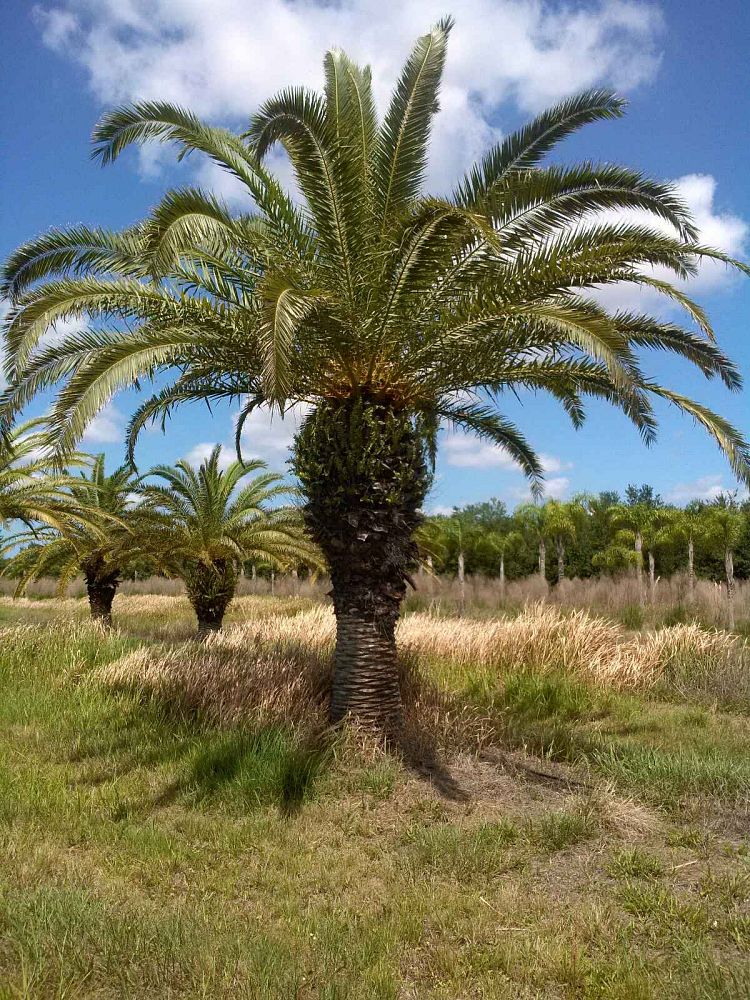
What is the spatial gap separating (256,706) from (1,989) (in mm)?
4373

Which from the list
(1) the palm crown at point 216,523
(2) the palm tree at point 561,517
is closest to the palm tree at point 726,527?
(2) the palm tree at point 561,517

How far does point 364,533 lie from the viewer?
721 cm

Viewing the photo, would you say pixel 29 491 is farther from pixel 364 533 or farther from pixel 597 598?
pixel 597 598

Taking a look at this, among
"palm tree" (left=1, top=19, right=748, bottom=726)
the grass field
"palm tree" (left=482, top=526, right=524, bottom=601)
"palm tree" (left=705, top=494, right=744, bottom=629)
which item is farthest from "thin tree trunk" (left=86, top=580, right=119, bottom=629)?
"palm tree" (left=482, top=526, right=524, bottom=601)

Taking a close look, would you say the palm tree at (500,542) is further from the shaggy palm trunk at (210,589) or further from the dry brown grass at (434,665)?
the dry brown grass at (434,665)

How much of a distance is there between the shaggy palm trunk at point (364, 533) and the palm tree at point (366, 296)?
2 centimetres

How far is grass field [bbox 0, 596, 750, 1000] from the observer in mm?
3730

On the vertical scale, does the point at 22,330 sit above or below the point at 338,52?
below

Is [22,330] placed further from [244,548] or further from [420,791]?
[244,548]

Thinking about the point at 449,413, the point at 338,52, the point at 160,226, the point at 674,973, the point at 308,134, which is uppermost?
the point at 338,52

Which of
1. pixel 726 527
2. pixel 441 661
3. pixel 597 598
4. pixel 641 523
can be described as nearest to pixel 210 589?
pixel 441 661

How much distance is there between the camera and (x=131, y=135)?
717 cm

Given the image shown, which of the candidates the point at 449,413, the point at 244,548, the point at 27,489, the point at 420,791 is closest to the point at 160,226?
the point at 449,413

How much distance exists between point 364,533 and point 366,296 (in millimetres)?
2328
